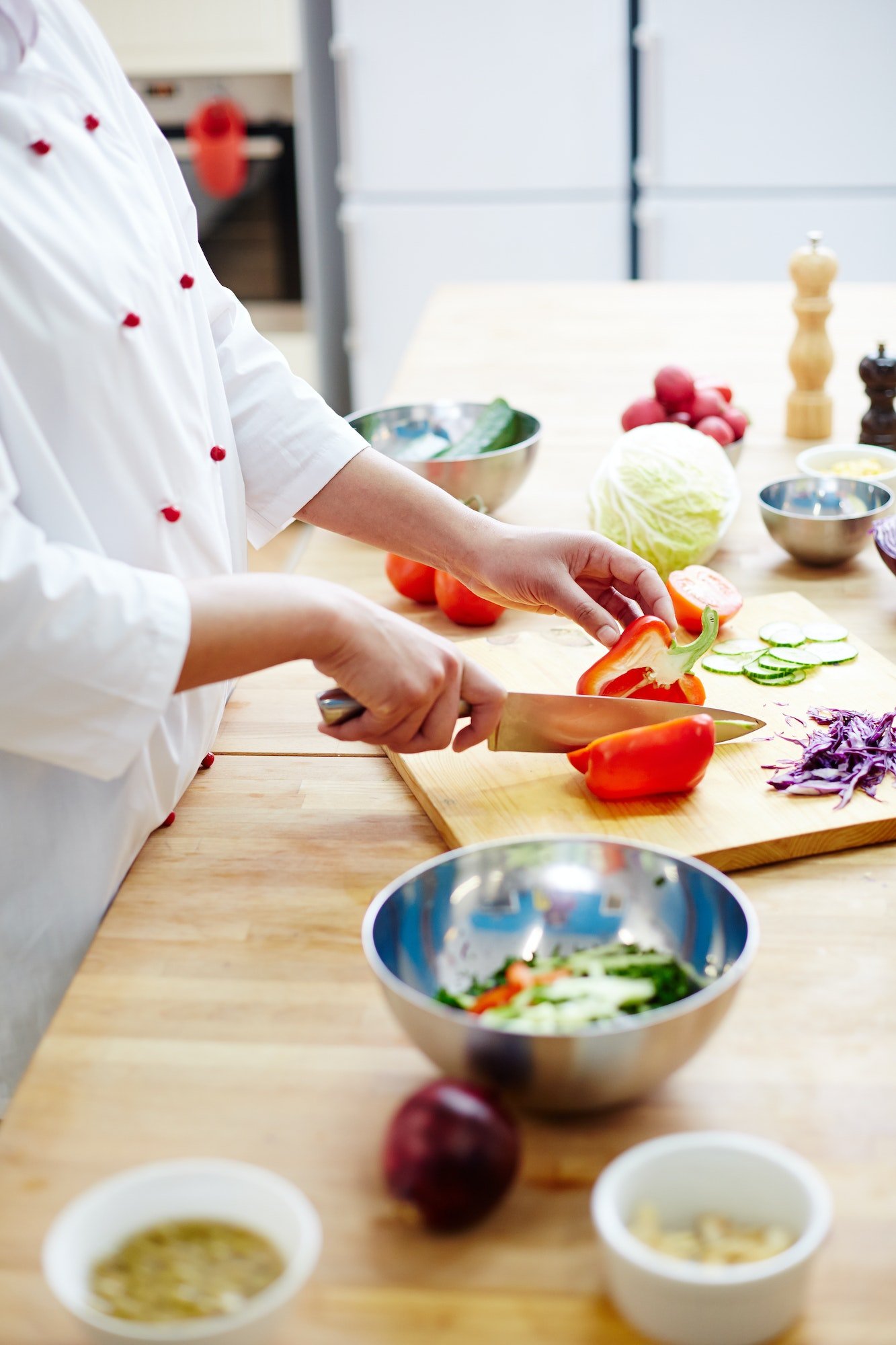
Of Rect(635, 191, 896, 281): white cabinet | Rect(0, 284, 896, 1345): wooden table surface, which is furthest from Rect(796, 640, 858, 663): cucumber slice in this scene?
Rect(635, 191, 896, 281): white cabinet

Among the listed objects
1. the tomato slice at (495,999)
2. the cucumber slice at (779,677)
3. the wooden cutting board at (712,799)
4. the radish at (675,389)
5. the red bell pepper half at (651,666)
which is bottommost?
the wooden cutting board at (712,799)

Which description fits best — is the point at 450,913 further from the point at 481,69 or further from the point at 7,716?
the point at 481,69

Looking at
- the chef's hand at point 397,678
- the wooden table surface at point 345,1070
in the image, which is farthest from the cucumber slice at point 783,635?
the chef's hand at point 397,678

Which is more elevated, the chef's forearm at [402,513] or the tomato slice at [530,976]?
the chef's forearm at [402,513]

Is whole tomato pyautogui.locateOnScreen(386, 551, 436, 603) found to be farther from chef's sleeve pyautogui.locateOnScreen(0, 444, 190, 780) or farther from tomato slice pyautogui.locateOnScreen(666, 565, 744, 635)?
chef's sleeve pyautogui.locateOnScreen(0, 444, 190, 780)

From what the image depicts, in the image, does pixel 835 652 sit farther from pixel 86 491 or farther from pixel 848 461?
pixel 86 491

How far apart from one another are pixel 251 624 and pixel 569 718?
368 mm

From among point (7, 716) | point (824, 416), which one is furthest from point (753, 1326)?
point (824, 416)

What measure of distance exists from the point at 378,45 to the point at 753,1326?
14.3 feet

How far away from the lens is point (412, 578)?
5.68 feet

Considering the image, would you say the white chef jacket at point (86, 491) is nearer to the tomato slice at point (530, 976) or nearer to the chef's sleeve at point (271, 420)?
the chef's sleeve at point (271, 420)

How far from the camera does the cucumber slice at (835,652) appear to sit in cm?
148

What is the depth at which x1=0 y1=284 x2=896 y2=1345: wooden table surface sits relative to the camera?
2.53 ft

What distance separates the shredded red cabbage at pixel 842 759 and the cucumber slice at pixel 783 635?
0.18 meters
